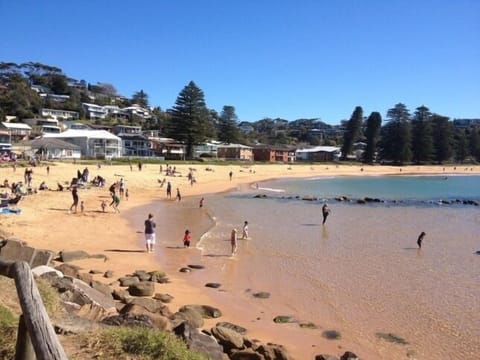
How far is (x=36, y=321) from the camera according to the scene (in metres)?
2.77

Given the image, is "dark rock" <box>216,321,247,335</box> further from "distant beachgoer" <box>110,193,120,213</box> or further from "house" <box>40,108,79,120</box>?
"house" <box>40,108,79,120</box>

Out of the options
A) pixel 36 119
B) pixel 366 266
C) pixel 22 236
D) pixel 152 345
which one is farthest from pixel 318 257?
pixel 36 119

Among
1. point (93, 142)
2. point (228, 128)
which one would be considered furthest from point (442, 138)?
point (93, 142)

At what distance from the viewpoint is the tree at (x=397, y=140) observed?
11616cm

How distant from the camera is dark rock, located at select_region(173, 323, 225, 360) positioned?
6833mm

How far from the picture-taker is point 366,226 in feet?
86.1

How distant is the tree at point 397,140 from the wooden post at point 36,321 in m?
121

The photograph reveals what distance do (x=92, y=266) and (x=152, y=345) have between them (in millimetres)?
9275

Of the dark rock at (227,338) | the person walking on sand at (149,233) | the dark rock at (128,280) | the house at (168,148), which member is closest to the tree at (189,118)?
the house at (168,148)

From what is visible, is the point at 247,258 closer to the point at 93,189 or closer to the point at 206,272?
the point at 206,272

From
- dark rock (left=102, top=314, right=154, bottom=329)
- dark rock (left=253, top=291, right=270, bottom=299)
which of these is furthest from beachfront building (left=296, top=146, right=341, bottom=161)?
dark rock (left=102, top=314, right=154, bottom=329)

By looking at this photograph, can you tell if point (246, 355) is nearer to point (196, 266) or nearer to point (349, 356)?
point (349, 356)

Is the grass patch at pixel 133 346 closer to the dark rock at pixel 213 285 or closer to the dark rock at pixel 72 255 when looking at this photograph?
the dark rock at pixel 213 285

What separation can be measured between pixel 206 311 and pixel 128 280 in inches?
111
